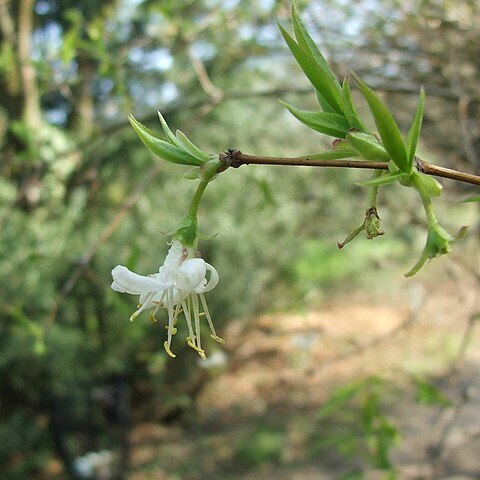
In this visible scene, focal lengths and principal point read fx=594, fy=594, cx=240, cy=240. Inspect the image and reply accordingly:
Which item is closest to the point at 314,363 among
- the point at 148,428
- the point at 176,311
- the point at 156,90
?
the point at 148,428

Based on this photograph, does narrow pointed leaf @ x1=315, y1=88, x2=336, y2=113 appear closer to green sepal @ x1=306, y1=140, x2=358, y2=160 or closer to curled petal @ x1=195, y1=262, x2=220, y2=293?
green sepal @ x1=306, y1=140, x2=358, y2=160

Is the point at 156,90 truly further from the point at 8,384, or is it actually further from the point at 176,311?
the point at 176,311

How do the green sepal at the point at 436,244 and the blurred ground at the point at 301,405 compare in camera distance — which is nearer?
the green sepal at the point at 436,244

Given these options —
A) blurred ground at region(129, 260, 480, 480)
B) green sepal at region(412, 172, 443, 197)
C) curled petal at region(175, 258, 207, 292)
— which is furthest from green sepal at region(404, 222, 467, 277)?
blurred ground at region(129, 260, 480, 480)

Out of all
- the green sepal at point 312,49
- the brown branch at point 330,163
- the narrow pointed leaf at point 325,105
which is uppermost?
the green sepal at point 312,49

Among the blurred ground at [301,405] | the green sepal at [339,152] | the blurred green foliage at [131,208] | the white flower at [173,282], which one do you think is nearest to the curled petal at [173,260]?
the white flower at [173,282]

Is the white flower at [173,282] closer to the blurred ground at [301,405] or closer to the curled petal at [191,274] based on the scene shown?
the curled petal at [191,274]
